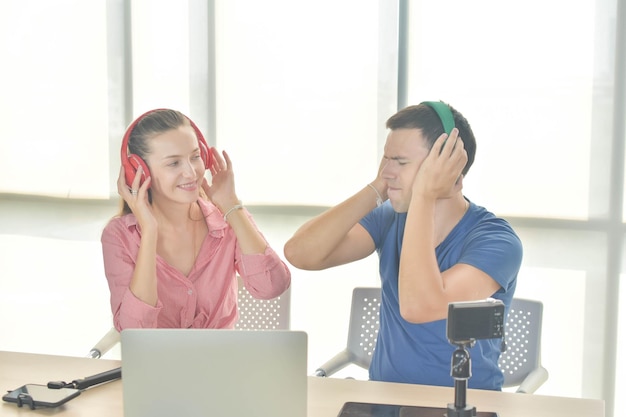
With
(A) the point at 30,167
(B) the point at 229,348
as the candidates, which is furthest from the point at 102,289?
(B) the point at 229,348

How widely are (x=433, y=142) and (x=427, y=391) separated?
0.65 meters

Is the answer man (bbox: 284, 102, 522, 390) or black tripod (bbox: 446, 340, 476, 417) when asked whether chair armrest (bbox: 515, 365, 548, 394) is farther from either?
black tripod (bbox: 446, 340, 476, 417)

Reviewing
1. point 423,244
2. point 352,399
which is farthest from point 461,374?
point 423,244

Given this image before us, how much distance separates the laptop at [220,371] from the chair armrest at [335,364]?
3.29 feet

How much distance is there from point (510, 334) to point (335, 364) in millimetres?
562

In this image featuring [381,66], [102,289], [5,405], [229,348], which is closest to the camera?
[229,348]

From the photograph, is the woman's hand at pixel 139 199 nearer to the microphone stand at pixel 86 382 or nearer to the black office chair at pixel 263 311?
the microphone stand at pixel 86 382

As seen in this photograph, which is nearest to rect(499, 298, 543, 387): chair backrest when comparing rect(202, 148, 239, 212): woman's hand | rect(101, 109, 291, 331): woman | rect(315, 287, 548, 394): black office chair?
rect(315, 287, 548, 394): black office chair

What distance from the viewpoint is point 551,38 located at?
117 inches

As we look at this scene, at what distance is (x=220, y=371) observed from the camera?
142cm

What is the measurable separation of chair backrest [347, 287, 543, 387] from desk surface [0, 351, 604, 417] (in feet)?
2.09

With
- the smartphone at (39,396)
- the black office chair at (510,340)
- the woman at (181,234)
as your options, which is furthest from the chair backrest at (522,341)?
the smartphone at (39,396)

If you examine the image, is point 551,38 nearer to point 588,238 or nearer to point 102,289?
point 588,238

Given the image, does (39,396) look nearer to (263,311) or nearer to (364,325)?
(263,311)
